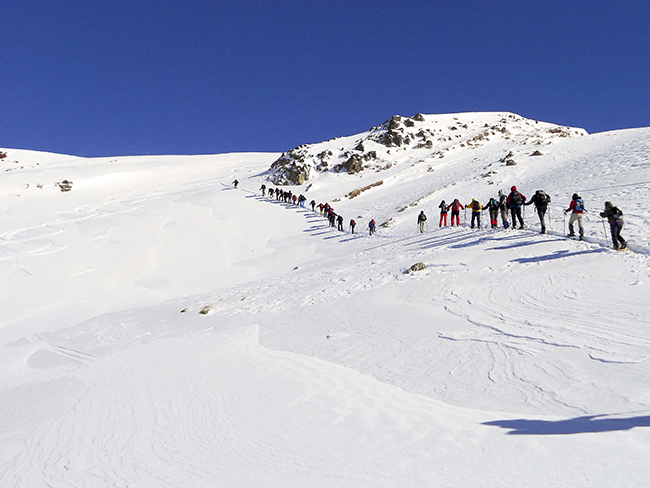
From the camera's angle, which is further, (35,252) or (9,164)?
(9,164)

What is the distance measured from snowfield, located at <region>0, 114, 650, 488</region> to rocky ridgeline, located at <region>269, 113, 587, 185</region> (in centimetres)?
3060

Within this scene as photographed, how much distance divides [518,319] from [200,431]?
18.1 ft

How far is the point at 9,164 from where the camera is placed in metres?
61.6

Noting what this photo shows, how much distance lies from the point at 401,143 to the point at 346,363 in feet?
178

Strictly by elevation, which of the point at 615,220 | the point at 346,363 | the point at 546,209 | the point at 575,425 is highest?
the point at 546,209

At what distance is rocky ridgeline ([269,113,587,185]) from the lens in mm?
49656

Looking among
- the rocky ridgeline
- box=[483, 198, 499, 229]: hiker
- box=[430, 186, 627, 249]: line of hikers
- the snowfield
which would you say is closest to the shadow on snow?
the snowfield

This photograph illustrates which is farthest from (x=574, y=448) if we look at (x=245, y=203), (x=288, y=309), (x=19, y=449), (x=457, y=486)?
(x=245, y=203)

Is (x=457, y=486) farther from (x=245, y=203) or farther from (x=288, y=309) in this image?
(x=245, y=203)

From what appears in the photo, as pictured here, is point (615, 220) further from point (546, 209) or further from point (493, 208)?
point (493, 208)

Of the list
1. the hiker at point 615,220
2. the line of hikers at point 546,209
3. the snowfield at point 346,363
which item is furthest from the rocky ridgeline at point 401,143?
the hiker at point 615,220

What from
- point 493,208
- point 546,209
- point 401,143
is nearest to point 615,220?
point 546,209

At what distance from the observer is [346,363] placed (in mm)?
6004

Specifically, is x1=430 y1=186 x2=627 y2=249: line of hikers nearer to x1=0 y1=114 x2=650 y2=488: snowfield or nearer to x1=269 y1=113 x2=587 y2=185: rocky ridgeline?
x1=0 y1=114 x2=650 y2=488: snowfield
